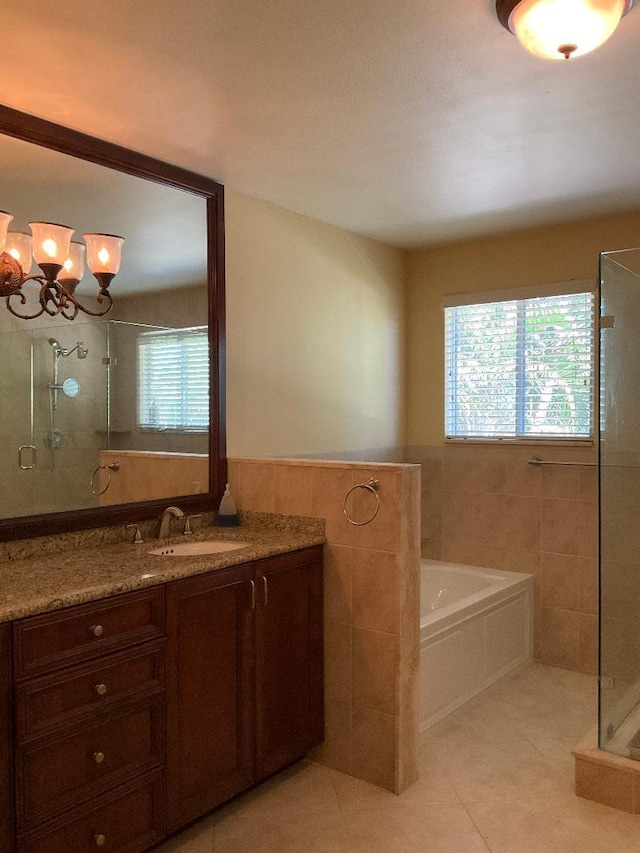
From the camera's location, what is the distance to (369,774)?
8.75 ft

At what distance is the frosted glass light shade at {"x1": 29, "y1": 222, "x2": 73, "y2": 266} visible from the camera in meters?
2.41

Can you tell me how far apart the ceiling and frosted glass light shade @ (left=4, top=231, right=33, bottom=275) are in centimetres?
42

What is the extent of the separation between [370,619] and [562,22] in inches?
79.2

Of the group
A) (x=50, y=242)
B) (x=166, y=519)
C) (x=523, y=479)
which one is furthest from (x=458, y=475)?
(x=50, y=242)

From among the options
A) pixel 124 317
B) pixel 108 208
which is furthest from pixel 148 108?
pixel 124 317

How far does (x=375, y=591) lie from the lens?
2.64m

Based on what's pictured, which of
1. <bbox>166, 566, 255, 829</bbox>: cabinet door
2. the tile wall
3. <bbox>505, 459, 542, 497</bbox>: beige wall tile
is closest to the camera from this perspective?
<bbox>166, 566, 255, 829</bbox>: cabinet door

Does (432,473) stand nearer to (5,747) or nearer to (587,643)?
(587,643)

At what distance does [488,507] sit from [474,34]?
2.73 meters

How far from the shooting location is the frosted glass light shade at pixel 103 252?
2598 millimetres

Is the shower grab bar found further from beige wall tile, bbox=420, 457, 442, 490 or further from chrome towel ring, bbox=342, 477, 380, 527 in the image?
chrome towel ring, bbox=342, 477, 380, 527

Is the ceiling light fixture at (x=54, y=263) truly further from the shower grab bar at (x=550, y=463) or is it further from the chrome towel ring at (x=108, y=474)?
the shower grab bar at (x=550, y=463)

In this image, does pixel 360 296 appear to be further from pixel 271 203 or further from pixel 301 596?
pixel 301 596

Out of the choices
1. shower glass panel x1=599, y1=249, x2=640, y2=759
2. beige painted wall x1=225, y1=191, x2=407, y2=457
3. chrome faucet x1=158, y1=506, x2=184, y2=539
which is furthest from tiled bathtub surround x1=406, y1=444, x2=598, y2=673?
chrome faucet x1=158, y1=506, x2=184, y2=539
